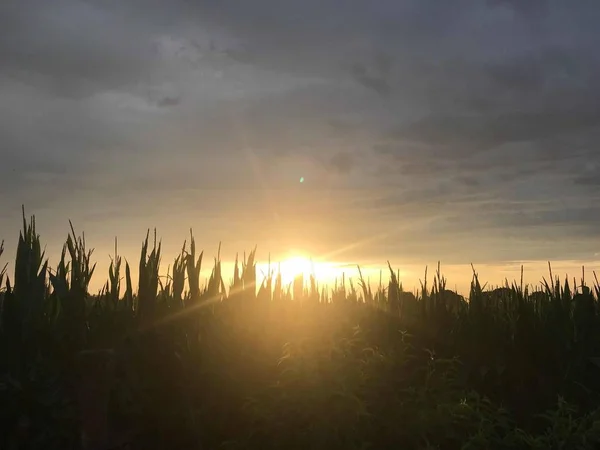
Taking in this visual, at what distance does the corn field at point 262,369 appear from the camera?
6.38 metres

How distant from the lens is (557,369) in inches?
345

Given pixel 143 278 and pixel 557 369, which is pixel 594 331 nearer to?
pixel 557 369

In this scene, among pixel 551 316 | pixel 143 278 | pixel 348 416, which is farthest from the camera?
pixel 551 316

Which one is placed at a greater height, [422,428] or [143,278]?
[143,278]

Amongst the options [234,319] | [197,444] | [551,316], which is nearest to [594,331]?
[551,316]

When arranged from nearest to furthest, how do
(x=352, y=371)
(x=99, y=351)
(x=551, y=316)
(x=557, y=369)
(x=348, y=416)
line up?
(x=99, y=351), (x=348, y=416), (x=352, y=371), (x=557, y=369), (x=551, y=316)

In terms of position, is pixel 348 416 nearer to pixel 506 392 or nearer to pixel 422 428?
pixel 422 428

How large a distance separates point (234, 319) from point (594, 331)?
5249 mm

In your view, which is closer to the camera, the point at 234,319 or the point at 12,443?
the point at 12,443

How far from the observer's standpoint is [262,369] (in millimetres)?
7457

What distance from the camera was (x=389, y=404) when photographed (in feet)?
22.9

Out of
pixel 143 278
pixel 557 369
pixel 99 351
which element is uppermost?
pixel 143 278

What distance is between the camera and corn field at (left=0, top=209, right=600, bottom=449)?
6.38 meters

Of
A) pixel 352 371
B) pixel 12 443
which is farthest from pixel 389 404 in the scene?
pixel 12 443
